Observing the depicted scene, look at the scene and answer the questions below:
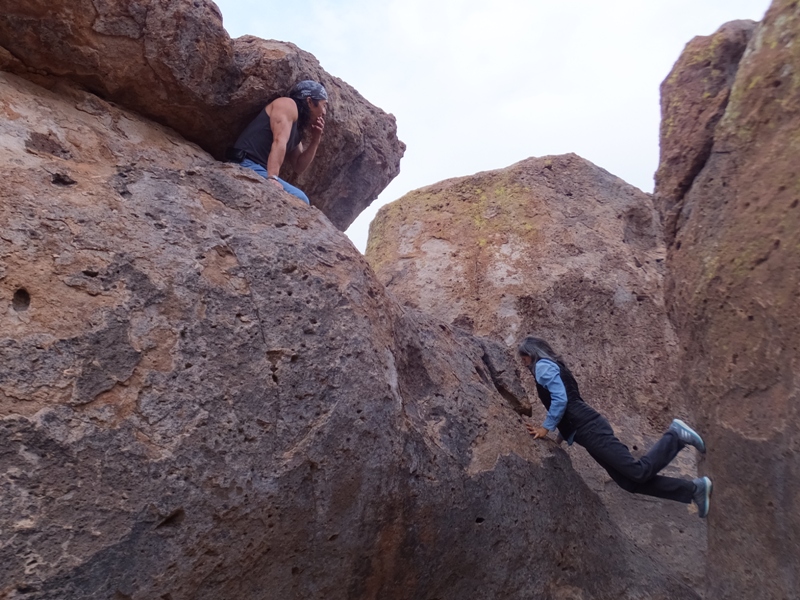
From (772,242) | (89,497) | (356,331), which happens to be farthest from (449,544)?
(772,242)

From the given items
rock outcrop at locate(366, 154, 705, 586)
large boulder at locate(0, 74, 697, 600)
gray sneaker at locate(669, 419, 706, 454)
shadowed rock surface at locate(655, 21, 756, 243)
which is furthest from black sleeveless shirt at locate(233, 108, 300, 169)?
gray sneaker at locate(669, 419, 706, 454)

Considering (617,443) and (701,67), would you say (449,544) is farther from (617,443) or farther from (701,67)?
(701,67)

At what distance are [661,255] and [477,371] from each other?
3.03 metres

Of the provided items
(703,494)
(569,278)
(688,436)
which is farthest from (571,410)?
(569,278)

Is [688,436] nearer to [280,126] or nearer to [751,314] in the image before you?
[751,314]

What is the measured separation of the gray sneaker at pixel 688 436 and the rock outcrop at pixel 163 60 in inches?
109

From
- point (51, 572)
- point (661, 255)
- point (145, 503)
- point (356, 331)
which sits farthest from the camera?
point (661, 255)

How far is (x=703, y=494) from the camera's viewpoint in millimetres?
3330

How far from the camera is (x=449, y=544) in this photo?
308 cm

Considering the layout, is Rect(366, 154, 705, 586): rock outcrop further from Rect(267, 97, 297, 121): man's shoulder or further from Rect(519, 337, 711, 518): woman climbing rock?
Rect(267, 97, 297, 121): man's shoulder

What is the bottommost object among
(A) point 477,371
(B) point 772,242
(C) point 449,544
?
(C) point 449,544

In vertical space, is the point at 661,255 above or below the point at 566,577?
above

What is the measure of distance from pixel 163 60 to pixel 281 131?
2.22 feet

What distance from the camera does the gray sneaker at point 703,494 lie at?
327cm
